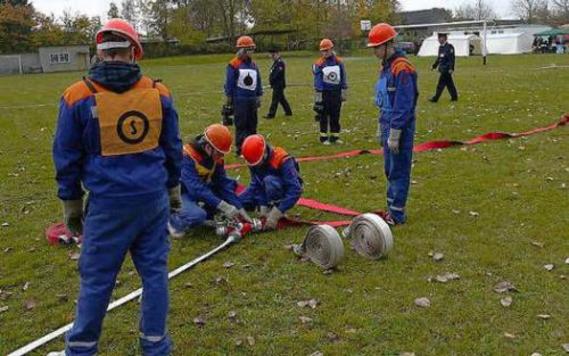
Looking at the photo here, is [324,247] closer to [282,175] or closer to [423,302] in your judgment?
[423,302]

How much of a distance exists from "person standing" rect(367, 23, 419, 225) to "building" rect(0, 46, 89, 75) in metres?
62.7

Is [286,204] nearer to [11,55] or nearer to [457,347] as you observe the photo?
[457,347]

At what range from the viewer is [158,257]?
13.3 ft

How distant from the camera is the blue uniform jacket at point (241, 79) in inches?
452

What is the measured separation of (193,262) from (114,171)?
272cm

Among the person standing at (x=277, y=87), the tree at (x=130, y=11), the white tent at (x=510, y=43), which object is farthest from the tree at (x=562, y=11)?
the person standing at (x=277, y=87)

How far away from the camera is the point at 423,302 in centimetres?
524

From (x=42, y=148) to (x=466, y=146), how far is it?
9.20m

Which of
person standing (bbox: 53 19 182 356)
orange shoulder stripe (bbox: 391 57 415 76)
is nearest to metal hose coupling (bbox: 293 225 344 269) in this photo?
orange shoulder stripe (bbox: 391 57 415 76)

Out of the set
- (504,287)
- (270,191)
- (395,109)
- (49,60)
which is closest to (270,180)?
(270,191)

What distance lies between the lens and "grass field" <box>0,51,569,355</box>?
475cm

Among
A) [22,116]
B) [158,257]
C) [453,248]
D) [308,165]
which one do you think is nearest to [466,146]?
[308,165]

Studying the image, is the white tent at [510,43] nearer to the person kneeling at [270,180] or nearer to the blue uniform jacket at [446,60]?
the blue uniform jacket at [446,60]

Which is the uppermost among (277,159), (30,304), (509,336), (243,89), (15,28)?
(15,28)
